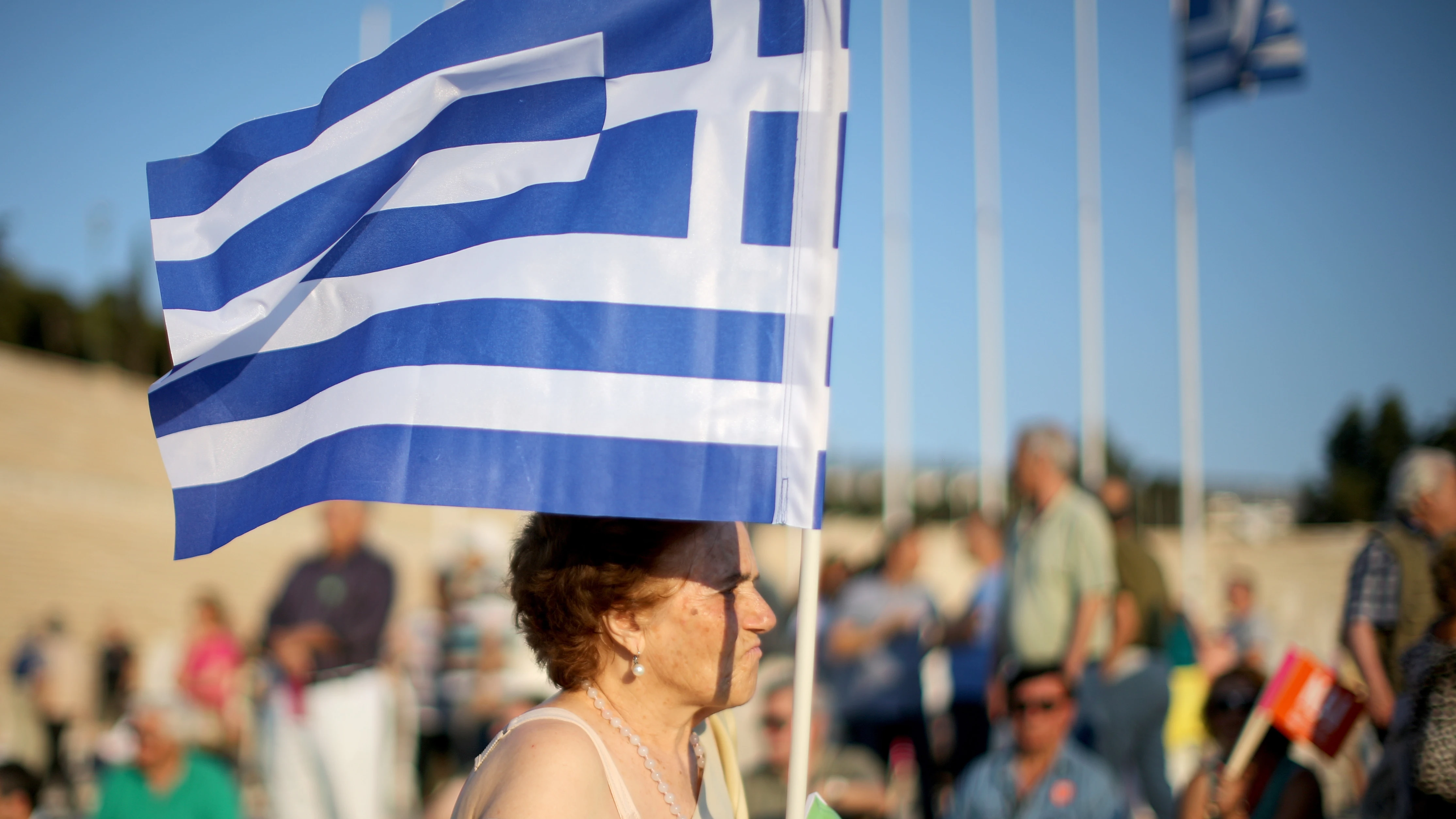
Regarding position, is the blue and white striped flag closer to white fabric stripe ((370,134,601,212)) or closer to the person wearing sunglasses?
the person wearing sunglasses

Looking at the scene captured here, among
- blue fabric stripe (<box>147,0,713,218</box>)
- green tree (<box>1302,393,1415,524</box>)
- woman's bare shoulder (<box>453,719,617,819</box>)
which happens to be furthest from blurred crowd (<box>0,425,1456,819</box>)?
green tree (<box>1302,393,1415,524</box>)

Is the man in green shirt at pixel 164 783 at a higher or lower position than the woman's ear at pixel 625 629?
lower

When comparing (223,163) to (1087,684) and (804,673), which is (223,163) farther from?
(1087,684)

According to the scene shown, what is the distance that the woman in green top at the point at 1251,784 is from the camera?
3.99 meters

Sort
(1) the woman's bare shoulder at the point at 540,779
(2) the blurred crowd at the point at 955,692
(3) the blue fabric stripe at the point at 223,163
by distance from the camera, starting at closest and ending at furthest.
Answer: (1) the woman's bare shoulder at the point at 540,779
(3) the blue fabric stripe at the point at 223,163
(2) the blurred crowd at the point at 955,692

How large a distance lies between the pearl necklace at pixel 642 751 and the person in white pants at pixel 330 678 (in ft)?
14.3

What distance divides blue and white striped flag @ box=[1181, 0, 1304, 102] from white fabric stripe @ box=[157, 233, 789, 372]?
1234cm

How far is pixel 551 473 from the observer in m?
2.04

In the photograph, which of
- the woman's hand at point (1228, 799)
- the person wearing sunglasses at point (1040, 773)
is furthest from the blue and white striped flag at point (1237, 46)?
the woman's hand at point (1228, 799)

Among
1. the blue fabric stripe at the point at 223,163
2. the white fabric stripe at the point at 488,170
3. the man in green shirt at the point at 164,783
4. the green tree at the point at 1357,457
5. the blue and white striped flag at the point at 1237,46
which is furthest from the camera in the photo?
the green tree at the point at 1357,457

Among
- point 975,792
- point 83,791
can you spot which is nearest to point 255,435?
point 975,792

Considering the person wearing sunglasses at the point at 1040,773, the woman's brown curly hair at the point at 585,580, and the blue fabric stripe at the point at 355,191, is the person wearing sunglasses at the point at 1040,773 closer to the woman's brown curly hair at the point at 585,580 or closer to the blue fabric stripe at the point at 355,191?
the woman's brown curly hair at the point at 585,580

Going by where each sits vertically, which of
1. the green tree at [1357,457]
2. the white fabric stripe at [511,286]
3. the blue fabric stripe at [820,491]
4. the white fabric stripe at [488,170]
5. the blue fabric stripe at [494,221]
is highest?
the green tree at [1357,457]

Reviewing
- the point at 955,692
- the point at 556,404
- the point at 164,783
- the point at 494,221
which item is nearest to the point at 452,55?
the point at 494,221
